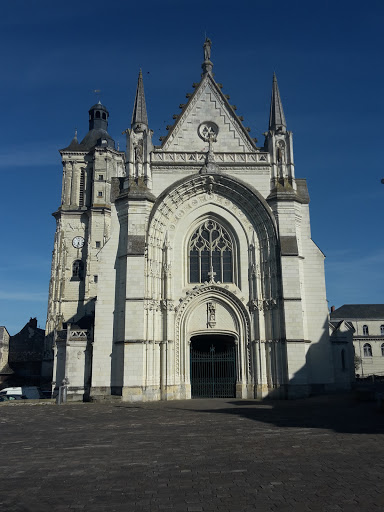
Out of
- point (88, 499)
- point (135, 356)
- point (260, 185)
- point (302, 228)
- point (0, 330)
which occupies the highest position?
point (260, 185)

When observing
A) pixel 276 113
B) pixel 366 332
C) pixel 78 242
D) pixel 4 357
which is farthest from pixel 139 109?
pixel 366 332

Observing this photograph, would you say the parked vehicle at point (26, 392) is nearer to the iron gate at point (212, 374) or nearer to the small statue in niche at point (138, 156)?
the iron gate at point (212, 374)

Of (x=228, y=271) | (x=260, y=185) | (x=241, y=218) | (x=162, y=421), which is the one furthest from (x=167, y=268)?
(x=162, y=421)

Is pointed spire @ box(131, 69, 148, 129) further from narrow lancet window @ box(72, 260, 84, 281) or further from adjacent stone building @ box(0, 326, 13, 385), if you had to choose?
Result: adjacent stone building @ box(0, 326, 13, 385)

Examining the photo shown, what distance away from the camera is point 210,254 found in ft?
85.0

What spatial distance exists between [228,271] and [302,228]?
4.89 meters

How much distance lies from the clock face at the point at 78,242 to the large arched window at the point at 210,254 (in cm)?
2111

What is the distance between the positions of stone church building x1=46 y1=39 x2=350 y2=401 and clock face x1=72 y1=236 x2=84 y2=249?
17842 millimetres

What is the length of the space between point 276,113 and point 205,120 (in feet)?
13.9

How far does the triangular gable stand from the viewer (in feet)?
89.2


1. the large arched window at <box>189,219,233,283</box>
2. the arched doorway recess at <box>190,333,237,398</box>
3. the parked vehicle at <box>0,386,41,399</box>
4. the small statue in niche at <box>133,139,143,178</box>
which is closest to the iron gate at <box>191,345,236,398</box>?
the arched doorway recess at <box>190,333,237,398</box>

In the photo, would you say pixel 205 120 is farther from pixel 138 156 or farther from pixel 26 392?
pixel 26 392

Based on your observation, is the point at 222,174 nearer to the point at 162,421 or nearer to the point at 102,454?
the point at 162,421

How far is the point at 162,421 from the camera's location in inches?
577
